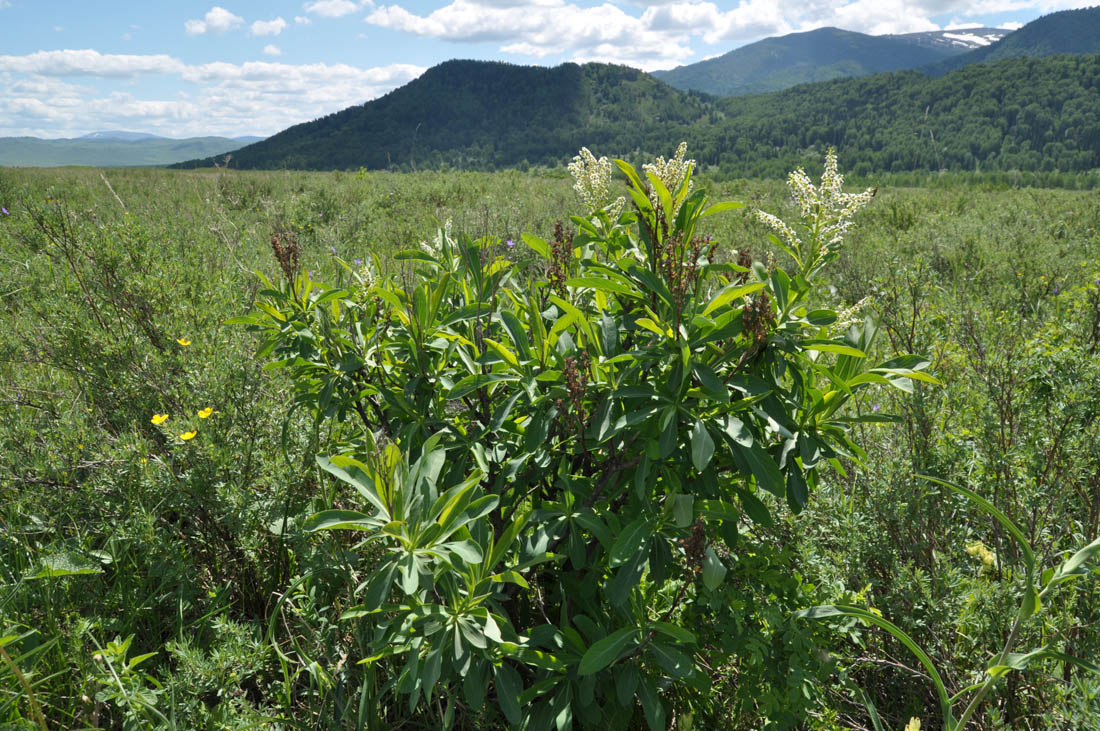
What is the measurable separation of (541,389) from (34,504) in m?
2.27

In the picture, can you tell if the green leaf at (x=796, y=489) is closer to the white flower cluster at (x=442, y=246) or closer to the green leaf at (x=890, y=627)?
the green leaf at (x=890, y=627)

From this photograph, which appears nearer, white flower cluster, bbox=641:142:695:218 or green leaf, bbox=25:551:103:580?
white flower cluster, bbox=641:142:695:218

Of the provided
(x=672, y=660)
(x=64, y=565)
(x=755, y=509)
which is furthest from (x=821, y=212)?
(x=64, y=565)

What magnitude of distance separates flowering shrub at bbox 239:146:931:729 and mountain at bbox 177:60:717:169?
6411 cm

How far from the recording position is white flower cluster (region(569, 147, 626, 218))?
1666 millimetres

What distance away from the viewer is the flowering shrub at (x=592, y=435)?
4.01 feet

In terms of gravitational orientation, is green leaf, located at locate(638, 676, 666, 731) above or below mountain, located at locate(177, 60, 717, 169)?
below

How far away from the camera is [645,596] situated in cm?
198

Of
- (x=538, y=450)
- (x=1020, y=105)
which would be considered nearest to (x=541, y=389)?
(x=538, y=450)

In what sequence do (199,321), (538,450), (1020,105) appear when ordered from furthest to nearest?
(1020,105) < (199,321) < (538,450)

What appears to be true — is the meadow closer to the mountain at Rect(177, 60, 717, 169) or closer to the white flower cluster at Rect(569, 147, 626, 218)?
the white flower cluster at Rect(569, 147, 626, 218)

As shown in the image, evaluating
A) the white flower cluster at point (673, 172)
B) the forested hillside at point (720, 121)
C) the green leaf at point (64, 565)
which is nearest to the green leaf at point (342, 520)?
the white flower cluster at point (673, 172)

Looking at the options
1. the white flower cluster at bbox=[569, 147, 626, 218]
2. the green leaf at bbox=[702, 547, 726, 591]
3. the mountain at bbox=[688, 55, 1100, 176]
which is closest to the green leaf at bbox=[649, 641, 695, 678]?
the green leaf at bbox=[702, 547, 726, 591]

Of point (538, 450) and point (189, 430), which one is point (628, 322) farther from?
point (189, 430)
